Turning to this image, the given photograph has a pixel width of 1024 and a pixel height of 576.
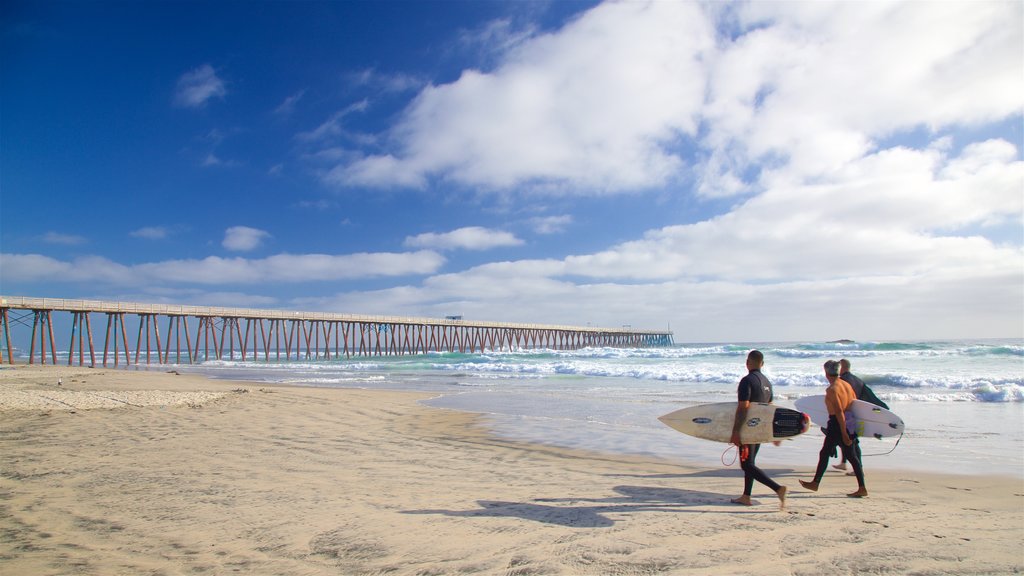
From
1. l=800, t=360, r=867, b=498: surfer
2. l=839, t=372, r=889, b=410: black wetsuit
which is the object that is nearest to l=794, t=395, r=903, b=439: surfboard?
l=839, t=372, r=889, b=410: black wetsuit

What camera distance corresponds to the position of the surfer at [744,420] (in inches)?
181

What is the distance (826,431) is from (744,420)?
140 centimetres

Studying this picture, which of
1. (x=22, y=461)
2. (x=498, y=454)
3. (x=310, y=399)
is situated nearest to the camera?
(x=22, y=461)

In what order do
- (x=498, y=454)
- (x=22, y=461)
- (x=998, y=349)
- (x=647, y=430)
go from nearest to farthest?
(x=22, y=461)
(x=498, y=454)
(x=647, y=430)
(x=998, y=349)

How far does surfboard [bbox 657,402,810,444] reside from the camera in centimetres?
479

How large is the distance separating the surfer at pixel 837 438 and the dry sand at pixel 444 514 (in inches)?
6.3

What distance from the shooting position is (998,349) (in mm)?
Result: 31594

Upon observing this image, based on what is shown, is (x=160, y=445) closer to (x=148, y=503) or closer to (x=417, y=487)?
(x=148, y=503)

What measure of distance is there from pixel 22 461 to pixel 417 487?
184 inches

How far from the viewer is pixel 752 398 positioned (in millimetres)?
4812

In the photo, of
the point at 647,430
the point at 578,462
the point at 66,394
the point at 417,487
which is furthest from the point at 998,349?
the point at 66,394

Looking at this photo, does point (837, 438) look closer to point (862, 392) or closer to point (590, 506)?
point (862, 392)

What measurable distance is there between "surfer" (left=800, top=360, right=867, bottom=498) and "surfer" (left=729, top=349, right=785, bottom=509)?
2.33 ft

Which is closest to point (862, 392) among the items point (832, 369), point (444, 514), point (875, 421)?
point (875, 421)
